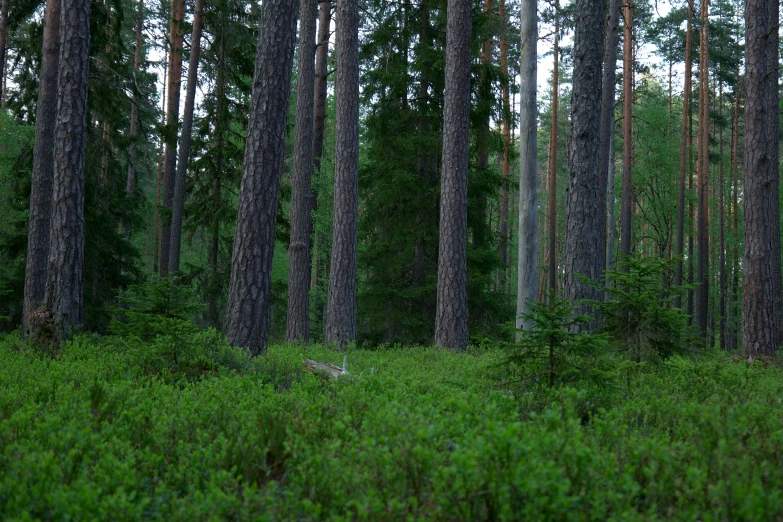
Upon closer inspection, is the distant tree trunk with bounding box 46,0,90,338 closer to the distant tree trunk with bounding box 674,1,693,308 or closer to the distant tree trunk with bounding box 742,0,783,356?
the distant tree trunk with bounding box 742,0,783,356

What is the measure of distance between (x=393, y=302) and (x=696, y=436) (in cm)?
1226

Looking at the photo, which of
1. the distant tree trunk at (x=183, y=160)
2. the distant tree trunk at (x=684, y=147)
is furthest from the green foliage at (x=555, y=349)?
the distant tree trunk at (x=684, y=147)

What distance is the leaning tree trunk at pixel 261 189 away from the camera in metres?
8.37

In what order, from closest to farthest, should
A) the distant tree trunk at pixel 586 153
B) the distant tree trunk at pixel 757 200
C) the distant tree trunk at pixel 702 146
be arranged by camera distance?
the distant tree trunk at pixel 586 153, the distant tree trunk at pixel 757 200, the distant tree trunk at pixel 702 146

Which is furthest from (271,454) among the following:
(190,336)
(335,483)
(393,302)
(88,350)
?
(393,302)

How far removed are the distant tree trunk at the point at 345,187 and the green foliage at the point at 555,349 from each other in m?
6.99

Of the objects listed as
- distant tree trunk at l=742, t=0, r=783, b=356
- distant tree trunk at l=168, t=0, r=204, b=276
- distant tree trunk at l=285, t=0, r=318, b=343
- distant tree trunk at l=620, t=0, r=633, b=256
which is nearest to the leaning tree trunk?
distant tree trunk at l=285, t=0, r=318, b=343

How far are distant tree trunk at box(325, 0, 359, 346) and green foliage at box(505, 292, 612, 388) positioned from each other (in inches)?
275

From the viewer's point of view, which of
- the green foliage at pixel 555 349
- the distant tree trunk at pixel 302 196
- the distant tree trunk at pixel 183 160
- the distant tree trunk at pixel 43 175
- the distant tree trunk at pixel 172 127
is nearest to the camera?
the green foliage at pixel 555 349

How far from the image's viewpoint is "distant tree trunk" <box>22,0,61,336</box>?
11.7 meters

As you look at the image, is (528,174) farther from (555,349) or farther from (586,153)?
(555,349)

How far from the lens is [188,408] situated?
4.63 meters

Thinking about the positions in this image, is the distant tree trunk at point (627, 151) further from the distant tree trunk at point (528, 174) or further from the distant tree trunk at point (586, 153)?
the distant tree trunk at point (586, 153)

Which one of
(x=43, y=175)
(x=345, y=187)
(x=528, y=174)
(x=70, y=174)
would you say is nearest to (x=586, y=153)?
(x=528, y=174)
